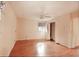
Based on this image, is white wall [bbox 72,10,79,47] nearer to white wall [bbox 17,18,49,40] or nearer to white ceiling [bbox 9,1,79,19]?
white ceiling [bbox 9,1,79,19]

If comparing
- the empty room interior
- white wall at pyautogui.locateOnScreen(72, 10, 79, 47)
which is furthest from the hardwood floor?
white wall at pyautogui.locateOnScreen(72, 10, 79, 47)

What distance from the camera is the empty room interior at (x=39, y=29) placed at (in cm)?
179

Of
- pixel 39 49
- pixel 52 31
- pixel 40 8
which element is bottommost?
pixel 39 49

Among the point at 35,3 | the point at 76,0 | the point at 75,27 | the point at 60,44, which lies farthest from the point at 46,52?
the point at 76,0

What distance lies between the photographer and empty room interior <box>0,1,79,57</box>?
1794 mm

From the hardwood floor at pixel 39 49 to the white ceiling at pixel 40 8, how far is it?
42 centimetres

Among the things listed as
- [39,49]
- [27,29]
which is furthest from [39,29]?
[39,49]

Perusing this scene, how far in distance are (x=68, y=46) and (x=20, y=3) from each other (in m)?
0.97

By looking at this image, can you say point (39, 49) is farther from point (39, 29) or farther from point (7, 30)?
point (7, 30)

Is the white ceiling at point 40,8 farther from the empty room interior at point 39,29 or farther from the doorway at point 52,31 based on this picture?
the doorway at point 52,31

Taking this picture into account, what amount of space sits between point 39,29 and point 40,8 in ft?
1.09

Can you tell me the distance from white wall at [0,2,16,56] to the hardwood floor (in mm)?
93

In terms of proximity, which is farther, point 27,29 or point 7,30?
point 27,29

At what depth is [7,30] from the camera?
1838 mm
